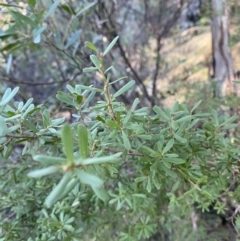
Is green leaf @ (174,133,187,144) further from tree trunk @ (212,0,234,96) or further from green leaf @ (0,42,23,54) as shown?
tree trunk @ (212,0,234,96)

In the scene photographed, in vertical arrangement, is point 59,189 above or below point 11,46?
below

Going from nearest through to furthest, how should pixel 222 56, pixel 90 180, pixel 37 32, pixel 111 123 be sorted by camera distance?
pixel 90 180
pixel 111 123
pixel 37 32
pixel 222 56

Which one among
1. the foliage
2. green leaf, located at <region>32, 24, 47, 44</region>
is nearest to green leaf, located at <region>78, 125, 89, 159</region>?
the foliage

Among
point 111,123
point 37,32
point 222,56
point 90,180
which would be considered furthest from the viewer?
point 222,56

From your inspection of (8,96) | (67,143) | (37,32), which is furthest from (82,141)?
(37,32)

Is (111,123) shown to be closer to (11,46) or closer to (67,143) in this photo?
(67,143)

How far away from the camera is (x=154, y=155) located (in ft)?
1.12

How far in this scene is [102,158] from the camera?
20 centimetres

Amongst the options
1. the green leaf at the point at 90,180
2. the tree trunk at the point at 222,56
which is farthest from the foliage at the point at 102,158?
the tree trunk at the point at 222,56

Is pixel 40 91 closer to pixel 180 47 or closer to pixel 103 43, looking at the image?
pixel 103 43

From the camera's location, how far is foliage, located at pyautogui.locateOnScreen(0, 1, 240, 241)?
0.24 meters

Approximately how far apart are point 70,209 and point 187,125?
228 mm

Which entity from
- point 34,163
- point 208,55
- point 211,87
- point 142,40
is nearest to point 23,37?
point 34,163

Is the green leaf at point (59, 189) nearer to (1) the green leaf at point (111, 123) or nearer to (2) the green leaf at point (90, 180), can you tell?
(2) the green leaf at point (90, 180)
